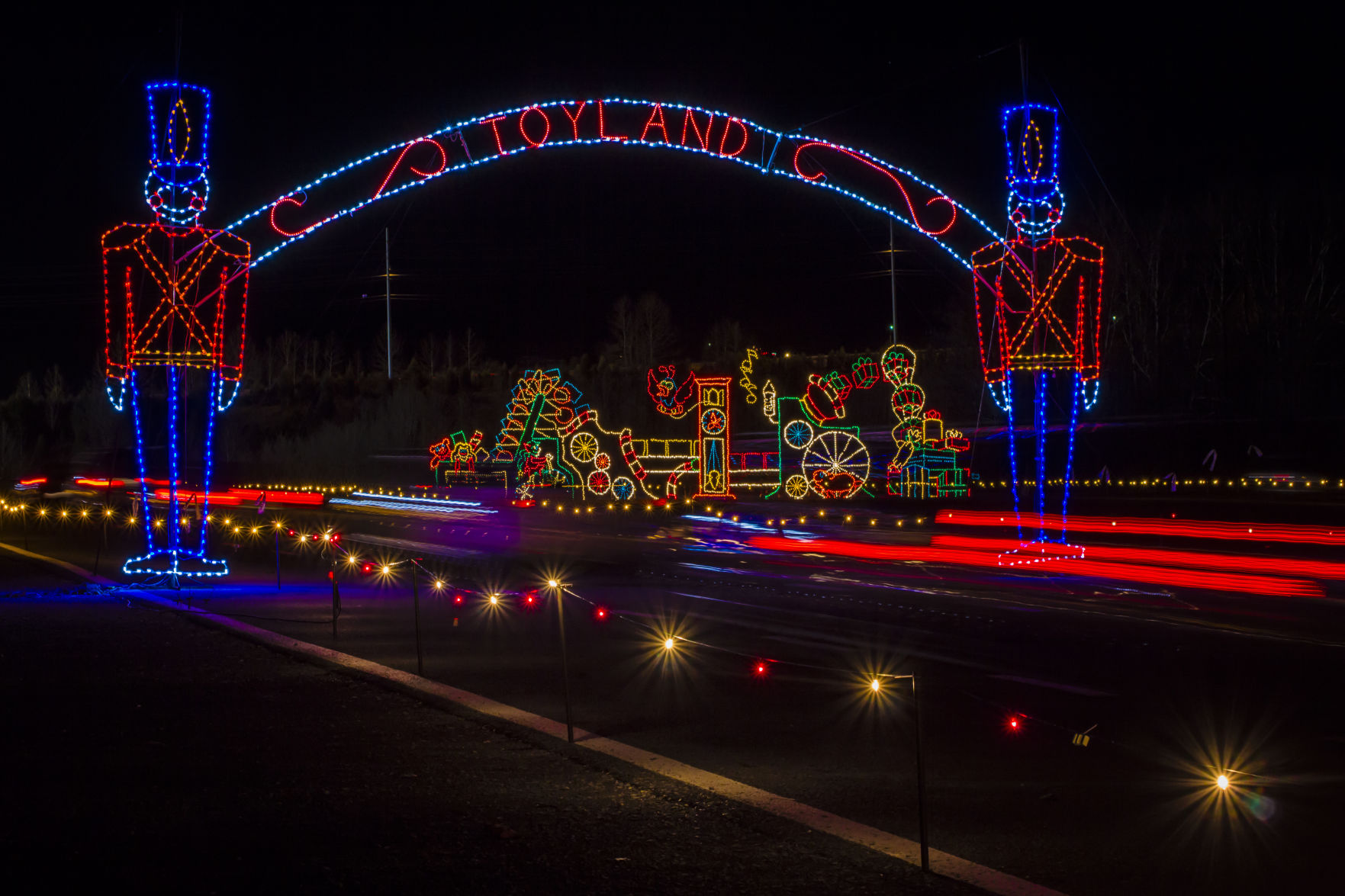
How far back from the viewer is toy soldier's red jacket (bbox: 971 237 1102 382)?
16.4 meters

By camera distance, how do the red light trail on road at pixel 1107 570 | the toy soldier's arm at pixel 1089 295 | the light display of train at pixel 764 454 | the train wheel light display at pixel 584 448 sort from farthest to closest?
the train wheel light display at pixel 584 448, the light display of train at pixel 764 454, the toy soldier's arm at pixel 1089 295, the red light trail on road at pixel 1107 570

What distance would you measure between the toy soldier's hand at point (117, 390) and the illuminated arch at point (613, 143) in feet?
8.10

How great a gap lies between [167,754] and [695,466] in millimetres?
29813

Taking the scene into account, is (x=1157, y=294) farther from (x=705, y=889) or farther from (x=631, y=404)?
(x=705, y=889)

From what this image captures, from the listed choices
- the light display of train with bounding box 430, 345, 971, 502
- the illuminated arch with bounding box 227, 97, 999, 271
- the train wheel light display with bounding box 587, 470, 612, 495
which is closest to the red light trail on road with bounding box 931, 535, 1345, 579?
the illuminated arch with bounding box 227, 97, 999, 271

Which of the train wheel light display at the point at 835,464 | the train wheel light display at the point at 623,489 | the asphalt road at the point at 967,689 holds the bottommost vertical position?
the asphalt road at the point at 967,689

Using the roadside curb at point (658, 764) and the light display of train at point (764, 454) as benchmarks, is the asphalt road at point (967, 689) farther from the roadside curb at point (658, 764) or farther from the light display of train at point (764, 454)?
the light display of train at point (764, 454)

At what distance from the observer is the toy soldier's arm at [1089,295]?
16.3 m

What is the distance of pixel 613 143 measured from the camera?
1811 centimetres

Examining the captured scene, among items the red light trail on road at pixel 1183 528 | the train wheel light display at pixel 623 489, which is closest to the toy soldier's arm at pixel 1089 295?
the red light trail on road at pixel 1183 528

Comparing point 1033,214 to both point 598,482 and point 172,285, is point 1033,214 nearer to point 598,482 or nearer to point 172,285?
point 172,285

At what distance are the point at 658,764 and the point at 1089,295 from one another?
36.4 feet

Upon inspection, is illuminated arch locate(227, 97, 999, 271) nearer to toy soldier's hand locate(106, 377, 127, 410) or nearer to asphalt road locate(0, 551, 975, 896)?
toy soldier's hand locate(106, 377, 127, 410)

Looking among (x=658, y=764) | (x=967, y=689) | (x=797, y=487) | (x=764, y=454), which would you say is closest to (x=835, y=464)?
(x=797, y=487)
